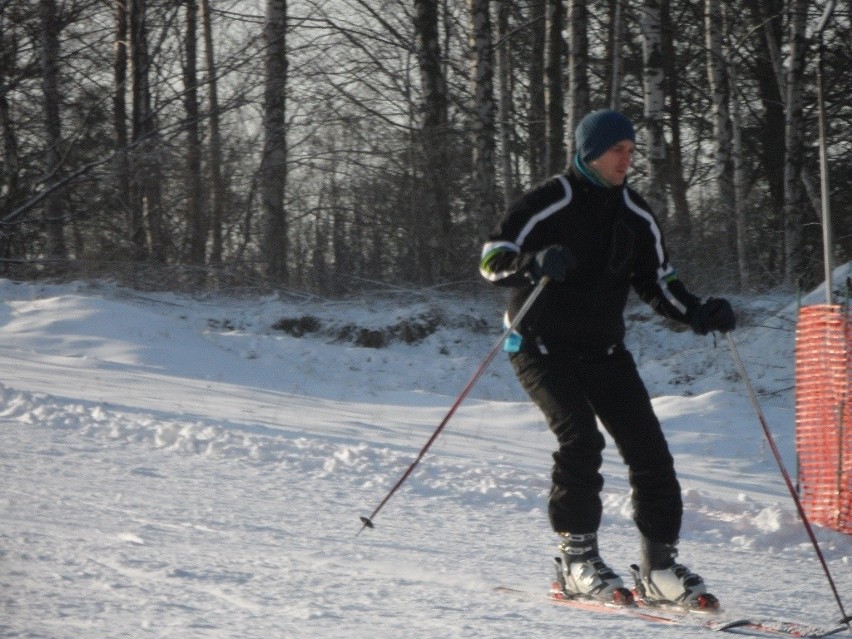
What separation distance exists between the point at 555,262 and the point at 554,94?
15.9 m

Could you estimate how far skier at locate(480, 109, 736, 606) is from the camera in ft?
14.3

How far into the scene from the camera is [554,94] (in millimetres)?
19516

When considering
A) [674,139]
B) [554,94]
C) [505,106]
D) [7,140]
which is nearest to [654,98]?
[554,94]

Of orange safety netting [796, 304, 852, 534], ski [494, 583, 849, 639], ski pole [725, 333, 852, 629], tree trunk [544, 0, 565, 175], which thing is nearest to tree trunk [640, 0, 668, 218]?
tree trunk [544, 0, 565, 175]

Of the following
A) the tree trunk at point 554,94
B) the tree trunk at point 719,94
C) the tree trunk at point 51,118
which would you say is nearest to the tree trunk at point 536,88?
the tree trunk at point 554,94

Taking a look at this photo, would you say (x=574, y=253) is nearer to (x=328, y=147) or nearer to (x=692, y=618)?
(x=692, y=618)

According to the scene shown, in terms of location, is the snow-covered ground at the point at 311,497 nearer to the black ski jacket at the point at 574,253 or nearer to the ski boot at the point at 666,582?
the ski boot at the point at 666,582

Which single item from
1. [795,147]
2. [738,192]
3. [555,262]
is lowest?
[555,262]

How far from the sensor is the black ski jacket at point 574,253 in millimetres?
4375

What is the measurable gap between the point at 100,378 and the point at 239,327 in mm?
4920

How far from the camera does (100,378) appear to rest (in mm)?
10570

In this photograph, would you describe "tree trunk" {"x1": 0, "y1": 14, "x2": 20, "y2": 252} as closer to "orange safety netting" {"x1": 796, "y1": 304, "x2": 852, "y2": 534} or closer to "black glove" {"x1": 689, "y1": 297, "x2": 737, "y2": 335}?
"orange safety netting" {"x1": 796, "y1": 304, "x2": 852, "y2": 534}

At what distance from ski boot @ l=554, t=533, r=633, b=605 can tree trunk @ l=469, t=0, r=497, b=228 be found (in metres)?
13.0

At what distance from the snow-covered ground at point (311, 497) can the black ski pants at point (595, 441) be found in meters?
0.41
